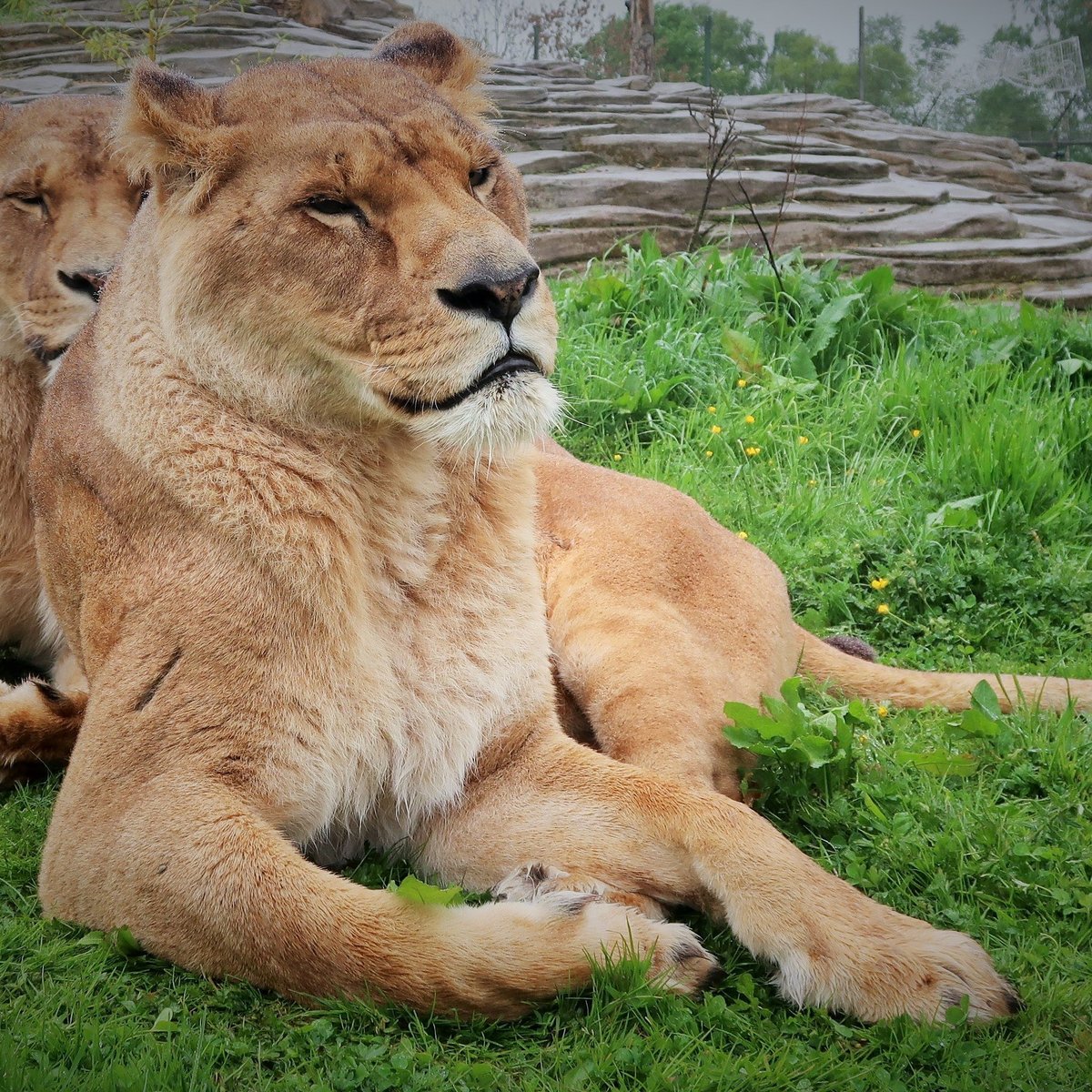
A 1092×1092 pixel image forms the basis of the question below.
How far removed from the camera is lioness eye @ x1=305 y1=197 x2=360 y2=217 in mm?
2527

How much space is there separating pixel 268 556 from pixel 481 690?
597mm

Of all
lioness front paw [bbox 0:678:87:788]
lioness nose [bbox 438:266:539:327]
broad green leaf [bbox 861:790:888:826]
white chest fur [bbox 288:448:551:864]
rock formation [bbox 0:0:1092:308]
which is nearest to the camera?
lioness nose [bbox 438:266:539:327]

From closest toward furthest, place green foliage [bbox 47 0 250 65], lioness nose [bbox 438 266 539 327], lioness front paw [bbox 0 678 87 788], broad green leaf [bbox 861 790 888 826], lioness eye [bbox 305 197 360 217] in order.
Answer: lioness nose [bbox 438 266 539 327] < lioness eye [bbox 305 197 360 217] < broad green leaf [bbox 861 790 888 826] < lioness front paw [bbox 0 678 87 788] < green foliage [bbox 47 0 250 65]

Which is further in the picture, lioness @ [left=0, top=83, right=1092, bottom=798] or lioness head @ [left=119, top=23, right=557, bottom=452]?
lioness @ [left=0, top=83, right=1092, bottom=798]

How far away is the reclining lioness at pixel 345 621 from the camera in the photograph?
2.40m

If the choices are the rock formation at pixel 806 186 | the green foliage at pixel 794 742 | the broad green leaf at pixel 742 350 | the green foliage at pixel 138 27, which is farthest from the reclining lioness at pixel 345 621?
the rock formation at pixel 806 186

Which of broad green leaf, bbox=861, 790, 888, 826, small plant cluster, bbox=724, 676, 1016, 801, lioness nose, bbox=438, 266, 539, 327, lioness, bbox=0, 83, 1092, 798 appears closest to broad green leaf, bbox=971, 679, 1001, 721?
small plant cluster, bbox=724, 676, 1016, 801

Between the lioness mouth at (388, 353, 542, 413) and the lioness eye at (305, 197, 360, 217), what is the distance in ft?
1.27

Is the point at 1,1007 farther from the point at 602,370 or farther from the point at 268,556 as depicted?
the point at 602,370

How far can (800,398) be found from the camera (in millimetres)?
6266

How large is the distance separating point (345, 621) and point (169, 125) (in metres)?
1.09

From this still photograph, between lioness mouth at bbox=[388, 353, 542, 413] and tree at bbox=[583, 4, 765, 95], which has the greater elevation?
tree at bbox=[583, 4, 765, 95]

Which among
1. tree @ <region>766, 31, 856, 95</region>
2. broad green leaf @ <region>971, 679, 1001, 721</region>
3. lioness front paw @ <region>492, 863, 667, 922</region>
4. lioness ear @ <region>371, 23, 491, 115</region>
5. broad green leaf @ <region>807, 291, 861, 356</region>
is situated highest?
tree @ <region>766, 31, 856, 95</region>

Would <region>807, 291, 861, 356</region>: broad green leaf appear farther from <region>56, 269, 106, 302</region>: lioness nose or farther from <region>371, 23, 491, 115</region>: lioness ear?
<region>56, 269, 106, 302</region>: lioness nose
